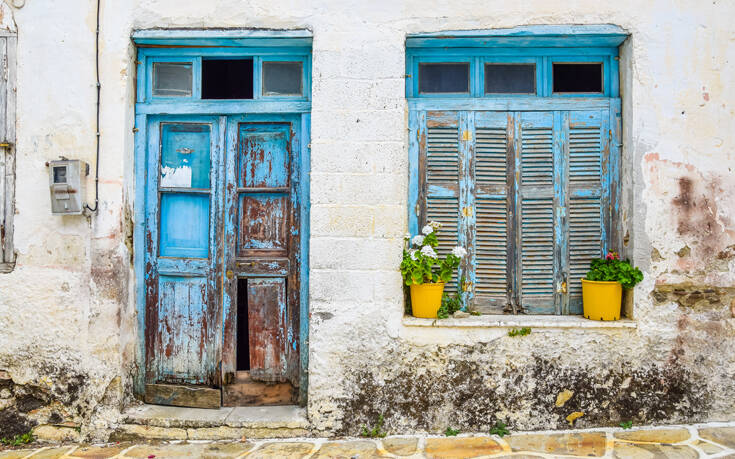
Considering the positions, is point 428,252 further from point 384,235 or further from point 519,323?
point 519,323

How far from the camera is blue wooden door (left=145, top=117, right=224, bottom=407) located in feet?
13.8

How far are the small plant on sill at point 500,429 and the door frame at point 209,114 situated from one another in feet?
4.61

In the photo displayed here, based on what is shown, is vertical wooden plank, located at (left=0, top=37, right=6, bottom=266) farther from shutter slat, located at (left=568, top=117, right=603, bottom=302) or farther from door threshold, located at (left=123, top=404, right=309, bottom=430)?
shutter slat, located at (left=568, top=117, right=603, bottom=302)

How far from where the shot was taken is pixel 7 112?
405 centimetres

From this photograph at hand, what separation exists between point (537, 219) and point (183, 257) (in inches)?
107

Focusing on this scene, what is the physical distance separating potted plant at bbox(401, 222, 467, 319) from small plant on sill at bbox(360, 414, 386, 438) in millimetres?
801

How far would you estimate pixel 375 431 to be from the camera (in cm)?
388

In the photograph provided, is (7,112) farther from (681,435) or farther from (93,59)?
(681,435)

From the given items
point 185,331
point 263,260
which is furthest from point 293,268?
point 185,331

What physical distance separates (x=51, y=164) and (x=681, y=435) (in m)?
4.80

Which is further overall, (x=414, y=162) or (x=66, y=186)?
(x=414, y=162)

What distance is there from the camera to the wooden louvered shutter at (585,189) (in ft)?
13.5

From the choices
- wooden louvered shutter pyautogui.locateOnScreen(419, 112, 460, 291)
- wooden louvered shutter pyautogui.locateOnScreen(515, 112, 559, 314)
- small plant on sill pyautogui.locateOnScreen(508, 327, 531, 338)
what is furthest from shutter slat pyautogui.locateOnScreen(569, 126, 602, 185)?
small plant on sill pyautogui.locateOnScreen(508, 327, 531, 338)

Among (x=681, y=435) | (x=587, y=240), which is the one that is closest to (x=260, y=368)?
(x=587, y=240)
